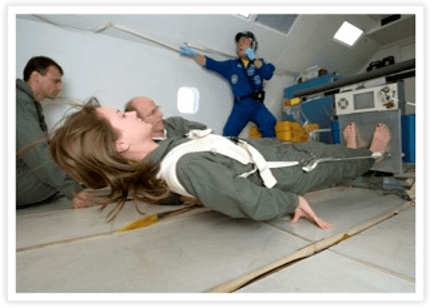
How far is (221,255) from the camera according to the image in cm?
65

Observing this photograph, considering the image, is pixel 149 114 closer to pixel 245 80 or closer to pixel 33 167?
pixel 33 167

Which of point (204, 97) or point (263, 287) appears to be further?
point (204, 97)

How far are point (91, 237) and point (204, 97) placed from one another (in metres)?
2.00

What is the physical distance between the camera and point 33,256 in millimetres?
672

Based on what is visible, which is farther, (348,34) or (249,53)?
(348,34)

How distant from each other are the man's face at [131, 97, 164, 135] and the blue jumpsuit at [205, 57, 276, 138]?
949 millimetres

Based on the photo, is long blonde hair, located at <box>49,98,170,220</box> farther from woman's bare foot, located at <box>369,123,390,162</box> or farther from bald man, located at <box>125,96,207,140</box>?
woman's bare foot, located at <box>369,123,390,162</box>

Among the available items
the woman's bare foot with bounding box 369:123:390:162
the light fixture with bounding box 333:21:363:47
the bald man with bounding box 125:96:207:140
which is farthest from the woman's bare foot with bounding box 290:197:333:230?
the light fixture with bounding box 333:21:363:47

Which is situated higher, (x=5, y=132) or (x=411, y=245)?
(x=5, y=132)

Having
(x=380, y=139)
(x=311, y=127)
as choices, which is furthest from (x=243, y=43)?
(x=380, y=139)

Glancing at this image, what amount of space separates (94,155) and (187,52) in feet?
5.88
